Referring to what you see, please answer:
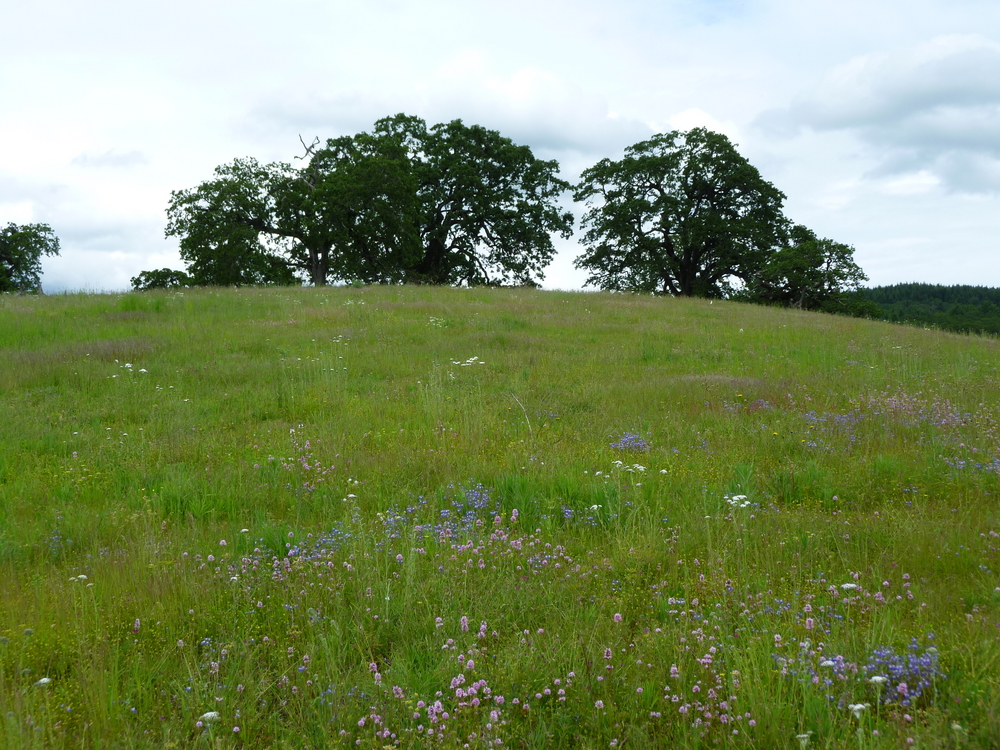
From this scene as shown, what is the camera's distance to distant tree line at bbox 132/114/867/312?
3472cm

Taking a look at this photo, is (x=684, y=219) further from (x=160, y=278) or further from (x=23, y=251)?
(x=23, y=251)

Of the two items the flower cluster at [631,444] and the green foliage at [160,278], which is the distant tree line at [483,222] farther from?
the flower cluster at [631,444]

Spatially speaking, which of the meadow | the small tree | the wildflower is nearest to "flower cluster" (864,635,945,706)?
the meadow

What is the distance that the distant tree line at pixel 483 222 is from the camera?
34719 mm

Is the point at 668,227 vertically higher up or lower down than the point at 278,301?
higher up

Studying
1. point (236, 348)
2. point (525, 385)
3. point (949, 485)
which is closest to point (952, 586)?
point (949, 485)

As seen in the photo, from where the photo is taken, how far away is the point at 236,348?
1138 cm

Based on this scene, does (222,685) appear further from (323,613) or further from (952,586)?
(952,586)

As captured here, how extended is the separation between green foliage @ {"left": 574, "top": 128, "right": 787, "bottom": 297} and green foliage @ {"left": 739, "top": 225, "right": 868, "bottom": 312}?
2198mm

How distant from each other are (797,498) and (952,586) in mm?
1582

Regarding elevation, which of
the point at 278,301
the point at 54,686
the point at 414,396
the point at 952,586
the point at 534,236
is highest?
the point at 534,236

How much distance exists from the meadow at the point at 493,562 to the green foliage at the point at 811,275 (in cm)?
2696

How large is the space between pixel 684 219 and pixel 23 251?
49.7 metres

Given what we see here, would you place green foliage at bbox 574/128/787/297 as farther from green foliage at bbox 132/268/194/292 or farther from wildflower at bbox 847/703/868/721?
wildflower at bbox 847/703/868/721
